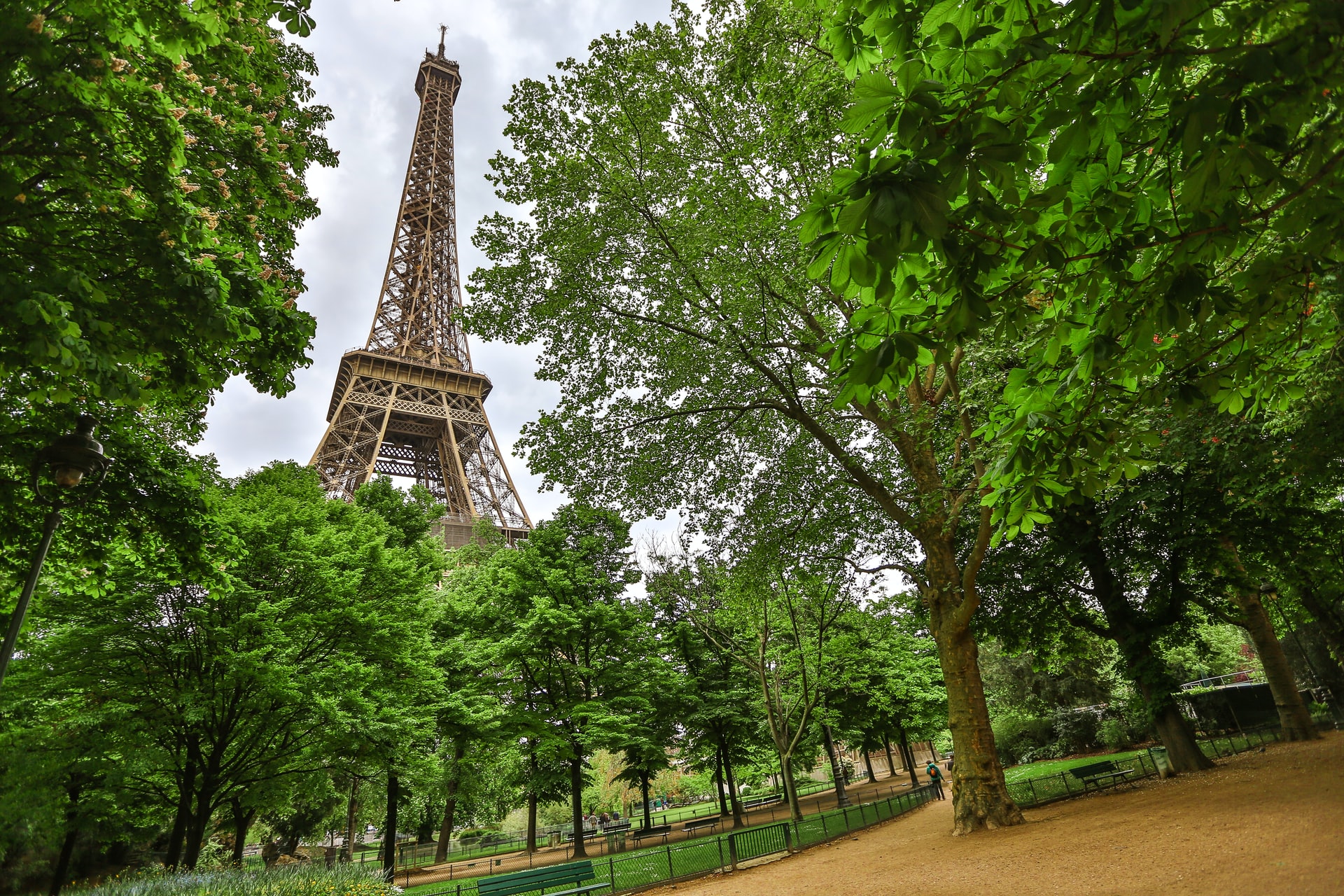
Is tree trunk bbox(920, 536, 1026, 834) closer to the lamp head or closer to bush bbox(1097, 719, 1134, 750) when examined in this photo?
the lamp head

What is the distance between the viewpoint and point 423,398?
144 ft

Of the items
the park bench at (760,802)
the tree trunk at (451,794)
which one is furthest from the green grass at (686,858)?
the park bench at (760,802)

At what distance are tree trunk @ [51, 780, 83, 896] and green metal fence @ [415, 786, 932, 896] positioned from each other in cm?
817

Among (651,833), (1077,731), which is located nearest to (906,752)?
(1077,731)

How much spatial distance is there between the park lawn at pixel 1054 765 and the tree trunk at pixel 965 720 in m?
12.5

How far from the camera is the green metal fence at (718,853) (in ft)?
43.5

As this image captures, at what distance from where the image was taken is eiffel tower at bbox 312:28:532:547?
39.6 m

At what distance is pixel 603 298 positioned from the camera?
41.3ft

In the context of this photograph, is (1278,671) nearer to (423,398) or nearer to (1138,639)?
(1138,639)

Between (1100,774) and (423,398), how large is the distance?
40.8 metres

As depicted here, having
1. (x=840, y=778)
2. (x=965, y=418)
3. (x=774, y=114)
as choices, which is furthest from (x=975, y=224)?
(x=840, y=778)

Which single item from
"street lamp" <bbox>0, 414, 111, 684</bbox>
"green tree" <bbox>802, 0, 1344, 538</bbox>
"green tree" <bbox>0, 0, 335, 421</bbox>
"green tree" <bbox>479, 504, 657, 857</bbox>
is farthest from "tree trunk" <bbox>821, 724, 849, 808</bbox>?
"street lamp" <bbox>0, 414, 111, 684</bbox>

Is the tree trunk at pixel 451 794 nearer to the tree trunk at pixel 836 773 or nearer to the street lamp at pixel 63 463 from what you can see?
the tree trunk at pixel 836 773

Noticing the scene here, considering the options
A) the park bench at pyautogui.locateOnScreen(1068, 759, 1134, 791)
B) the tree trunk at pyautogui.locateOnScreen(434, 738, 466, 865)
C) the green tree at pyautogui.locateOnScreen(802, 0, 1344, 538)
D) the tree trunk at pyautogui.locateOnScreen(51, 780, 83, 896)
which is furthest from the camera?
the tree trunk at pyautogui.locateOnScreen(434, 738, 466, 865)
